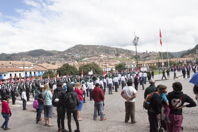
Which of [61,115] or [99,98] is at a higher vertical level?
[99,98]

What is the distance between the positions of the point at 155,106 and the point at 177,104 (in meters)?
1.35

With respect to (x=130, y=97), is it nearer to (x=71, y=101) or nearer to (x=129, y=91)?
(x=129, y=91)

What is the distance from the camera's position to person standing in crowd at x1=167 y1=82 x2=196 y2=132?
5320 mm

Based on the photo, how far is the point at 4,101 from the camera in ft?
33.0

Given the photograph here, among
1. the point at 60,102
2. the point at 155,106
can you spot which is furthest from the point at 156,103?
the point at 60,102

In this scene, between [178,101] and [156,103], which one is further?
[156,103]

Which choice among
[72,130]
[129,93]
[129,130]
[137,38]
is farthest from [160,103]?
[137,38]

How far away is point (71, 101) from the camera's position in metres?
7.93

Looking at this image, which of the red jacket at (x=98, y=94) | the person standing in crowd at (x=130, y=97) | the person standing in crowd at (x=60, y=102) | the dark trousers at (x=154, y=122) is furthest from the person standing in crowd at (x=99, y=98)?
the dark trousers at (x=154, y=122)

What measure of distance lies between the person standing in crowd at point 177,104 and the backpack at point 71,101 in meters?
3.51

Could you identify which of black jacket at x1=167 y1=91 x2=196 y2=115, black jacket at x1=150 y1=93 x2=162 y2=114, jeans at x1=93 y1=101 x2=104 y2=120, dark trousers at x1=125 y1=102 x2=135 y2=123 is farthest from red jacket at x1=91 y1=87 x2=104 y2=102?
black jacket at x1=167 y1=91 x2=196 y2=115

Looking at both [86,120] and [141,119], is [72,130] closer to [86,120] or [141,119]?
[86,120]

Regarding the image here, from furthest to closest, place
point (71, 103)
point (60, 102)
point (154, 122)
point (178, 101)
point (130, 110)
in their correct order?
point (130, 110) → point (60, 102) → point (71, 103) → point (154, 122) → point (178, 101)

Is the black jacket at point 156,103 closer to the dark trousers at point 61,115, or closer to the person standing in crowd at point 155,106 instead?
the person standing in crowd at point 155,106
